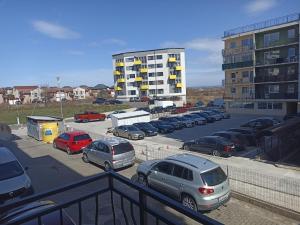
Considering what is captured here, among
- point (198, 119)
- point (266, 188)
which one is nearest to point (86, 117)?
point (198, 119)

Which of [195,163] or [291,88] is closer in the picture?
A: [195,163]

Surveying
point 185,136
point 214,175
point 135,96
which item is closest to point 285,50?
point 185,136

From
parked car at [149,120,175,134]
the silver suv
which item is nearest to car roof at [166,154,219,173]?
the silver suv

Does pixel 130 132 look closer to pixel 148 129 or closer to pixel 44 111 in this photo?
pixel 148 129

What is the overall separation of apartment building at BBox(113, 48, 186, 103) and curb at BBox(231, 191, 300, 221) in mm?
63178

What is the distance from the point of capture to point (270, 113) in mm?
40188

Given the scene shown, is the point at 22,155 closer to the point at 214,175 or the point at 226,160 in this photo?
the point at 226,160

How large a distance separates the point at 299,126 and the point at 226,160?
34.6ft

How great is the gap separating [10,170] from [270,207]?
35.3ft

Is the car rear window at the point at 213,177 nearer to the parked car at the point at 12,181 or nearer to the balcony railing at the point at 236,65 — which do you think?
the parked car at the point at 12,181

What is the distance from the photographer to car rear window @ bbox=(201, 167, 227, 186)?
32.2ft

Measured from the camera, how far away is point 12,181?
11.1m

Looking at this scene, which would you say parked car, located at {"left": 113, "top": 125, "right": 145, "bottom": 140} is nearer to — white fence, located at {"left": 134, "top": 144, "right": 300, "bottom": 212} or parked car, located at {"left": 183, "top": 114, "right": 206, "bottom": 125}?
parked car, located at {"left": 183, "top": 114, "right": 206, "bottom": 125}

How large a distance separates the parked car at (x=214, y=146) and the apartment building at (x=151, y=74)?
179 ft
